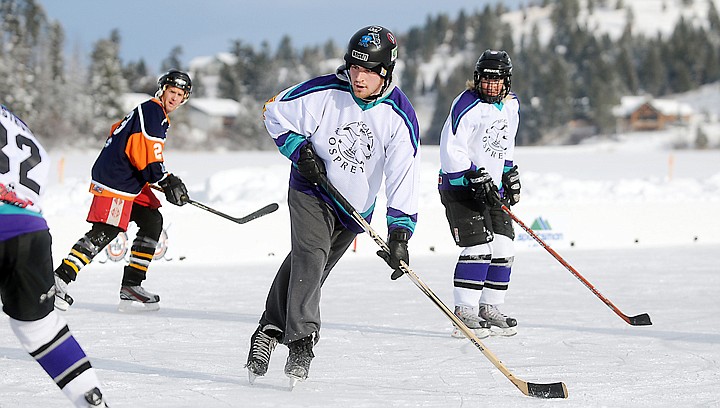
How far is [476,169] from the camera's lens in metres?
4.88

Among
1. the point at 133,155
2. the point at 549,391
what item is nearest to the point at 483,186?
the point at 549,391

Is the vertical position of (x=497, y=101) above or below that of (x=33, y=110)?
above

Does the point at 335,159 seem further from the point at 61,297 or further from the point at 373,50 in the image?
the point at 61,297

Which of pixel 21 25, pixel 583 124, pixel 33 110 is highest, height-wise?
pixel 21 25

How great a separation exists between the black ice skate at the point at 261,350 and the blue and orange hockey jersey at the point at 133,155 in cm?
188

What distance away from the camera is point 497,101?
4895mm

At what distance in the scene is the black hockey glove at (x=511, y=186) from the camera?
5.12m

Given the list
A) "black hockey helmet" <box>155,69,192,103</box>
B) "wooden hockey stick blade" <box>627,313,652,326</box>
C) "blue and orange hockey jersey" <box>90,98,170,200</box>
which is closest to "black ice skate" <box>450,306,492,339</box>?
"wooden hockey stick blade" <box>627,313,652,326</box>

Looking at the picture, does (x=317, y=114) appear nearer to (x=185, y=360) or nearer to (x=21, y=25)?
(x=185, y=360)

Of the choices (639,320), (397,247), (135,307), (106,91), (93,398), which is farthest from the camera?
(106,91)

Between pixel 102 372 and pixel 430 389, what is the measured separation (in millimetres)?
1417

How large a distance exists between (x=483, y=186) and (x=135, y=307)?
233 cm

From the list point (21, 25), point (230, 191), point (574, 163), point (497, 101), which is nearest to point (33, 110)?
point (21, 25)

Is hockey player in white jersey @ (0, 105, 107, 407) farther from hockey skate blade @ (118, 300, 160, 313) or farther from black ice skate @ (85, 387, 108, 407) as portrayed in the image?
hockey skate blade @ (118, 300, 160, 313)
